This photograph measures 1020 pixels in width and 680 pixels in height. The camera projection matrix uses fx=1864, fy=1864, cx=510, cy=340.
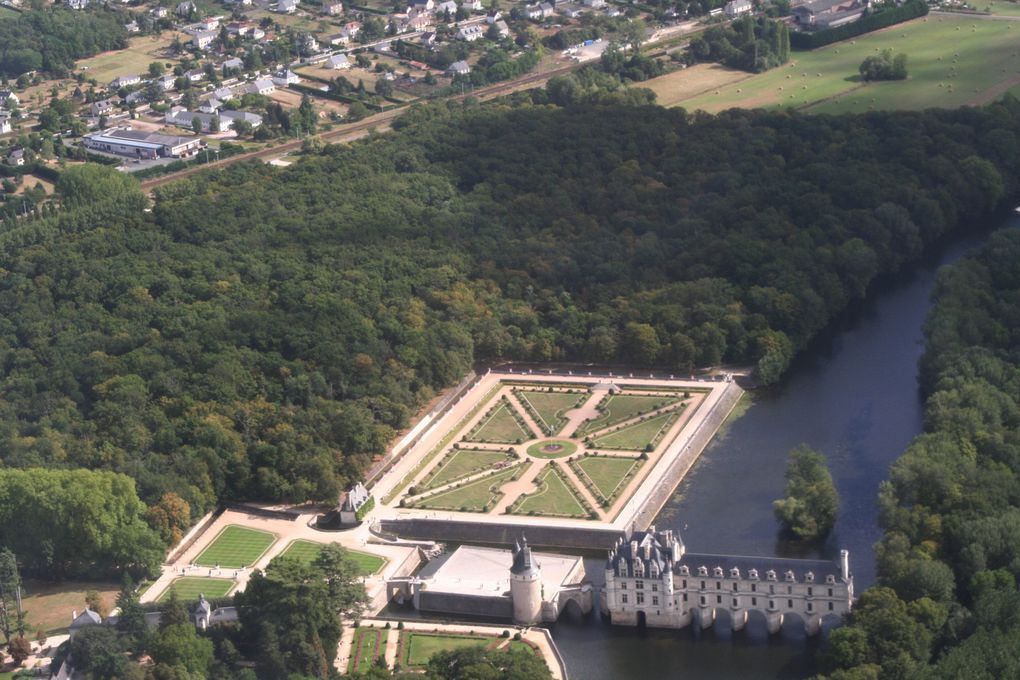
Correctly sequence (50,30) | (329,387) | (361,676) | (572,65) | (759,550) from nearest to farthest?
(361,676) → (759,550) → (329,387) → (572,65) → (50,30)

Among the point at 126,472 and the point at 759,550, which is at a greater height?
the point at 126,472

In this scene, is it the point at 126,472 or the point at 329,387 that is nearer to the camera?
the point at 126,472

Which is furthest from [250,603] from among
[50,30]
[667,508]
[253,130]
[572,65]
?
[50,30]

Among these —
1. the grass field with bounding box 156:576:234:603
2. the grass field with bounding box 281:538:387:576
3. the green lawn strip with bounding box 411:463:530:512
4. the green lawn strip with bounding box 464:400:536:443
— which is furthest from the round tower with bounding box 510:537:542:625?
the green lawn strip with bounding box 464:400:536:443

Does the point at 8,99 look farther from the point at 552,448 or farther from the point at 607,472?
the point at 607,472

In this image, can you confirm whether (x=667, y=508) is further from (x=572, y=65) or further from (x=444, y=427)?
(x=572, y=65)

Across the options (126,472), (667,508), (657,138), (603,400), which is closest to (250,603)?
(126,472)

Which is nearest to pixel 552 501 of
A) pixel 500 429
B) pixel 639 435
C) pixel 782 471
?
pixel 639 435

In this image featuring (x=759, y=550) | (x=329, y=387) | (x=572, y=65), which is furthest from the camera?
(x=572, y=65)
